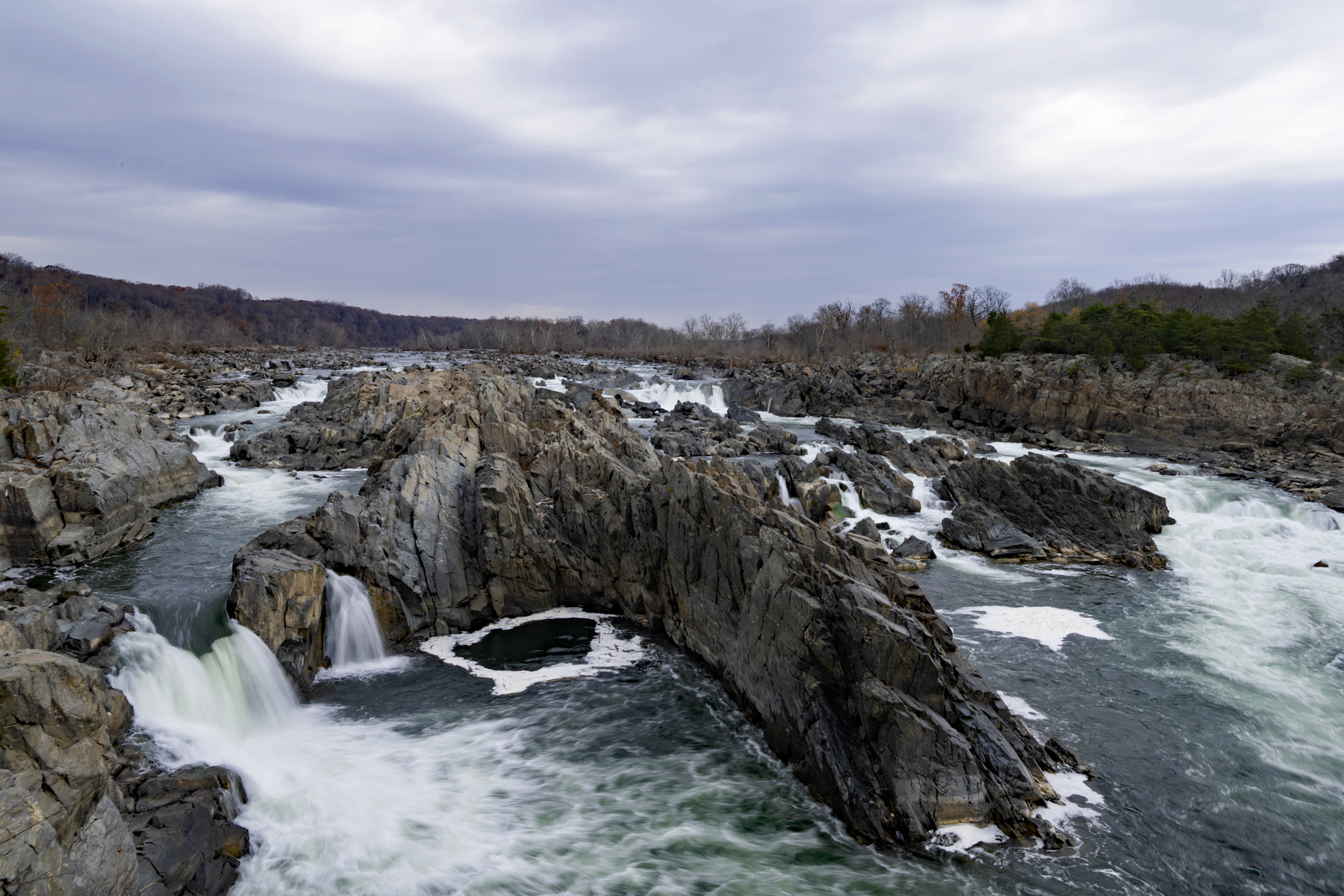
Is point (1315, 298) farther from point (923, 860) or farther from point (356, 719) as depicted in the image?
point (356, 719)

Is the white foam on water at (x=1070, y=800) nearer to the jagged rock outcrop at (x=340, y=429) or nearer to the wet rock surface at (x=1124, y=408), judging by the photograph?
the jagged rock outcrop at (x=340, y=429)

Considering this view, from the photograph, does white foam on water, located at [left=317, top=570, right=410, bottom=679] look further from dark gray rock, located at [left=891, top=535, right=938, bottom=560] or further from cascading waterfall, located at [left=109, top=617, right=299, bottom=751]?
dark gray rock, located at [left=891, top=535, right=938, bottom=560]

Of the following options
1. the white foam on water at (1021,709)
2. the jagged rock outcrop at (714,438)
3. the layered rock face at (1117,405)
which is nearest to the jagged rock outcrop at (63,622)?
the white foam on water at (1021,709)

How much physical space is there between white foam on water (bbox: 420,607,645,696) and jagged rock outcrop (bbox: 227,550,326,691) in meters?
2.53

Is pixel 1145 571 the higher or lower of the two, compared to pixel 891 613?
lower

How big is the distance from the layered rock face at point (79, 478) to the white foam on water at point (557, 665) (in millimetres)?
10170

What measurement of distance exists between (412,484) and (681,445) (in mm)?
17233

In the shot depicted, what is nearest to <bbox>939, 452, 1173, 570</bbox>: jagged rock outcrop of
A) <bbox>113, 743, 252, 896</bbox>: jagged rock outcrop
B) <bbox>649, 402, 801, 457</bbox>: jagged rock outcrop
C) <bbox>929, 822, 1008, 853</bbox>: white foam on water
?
<bbox>649, 402, 801, 457</bbox>: jagged rock outcrop

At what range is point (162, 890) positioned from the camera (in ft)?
24.0

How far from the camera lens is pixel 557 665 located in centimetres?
1445

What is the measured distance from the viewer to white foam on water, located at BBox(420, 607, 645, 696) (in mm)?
13828

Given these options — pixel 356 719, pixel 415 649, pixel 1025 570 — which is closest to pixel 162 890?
pixel 356 719

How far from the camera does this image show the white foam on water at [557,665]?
544 inches

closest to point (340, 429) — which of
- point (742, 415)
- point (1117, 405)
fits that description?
point (742, 415)
